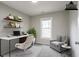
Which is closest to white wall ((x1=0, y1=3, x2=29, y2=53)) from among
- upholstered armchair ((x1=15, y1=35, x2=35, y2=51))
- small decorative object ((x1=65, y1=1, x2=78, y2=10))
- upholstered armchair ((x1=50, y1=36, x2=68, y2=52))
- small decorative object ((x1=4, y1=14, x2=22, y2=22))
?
small decorative object ((x1=4, y1=14, x2=22, y2=22))

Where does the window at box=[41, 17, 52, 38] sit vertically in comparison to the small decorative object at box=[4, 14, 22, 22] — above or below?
below

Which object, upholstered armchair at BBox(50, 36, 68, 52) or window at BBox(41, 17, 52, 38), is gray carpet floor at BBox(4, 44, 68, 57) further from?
window at BBox(41, 17, 52, 38)

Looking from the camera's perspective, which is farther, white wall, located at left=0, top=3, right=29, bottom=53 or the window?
the window

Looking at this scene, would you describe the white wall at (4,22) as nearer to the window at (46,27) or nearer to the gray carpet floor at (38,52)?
the gray carpet floor at (38,52)

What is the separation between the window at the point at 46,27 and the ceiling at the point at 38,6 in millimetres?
175

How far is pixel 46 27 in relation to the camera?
1.57 metres

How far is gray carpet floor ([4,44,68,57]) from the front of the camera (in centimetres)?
152

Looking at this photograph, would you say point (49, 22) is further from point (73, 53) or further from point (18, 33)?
point (73, 53)

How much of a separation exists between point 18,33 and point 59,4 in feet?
3.23

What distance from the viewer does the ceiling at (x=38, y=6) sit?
1.46m

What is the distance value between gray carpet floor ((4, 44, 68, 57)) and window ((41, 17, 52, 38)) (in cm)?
25

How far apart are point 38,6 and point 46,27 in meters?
0.44

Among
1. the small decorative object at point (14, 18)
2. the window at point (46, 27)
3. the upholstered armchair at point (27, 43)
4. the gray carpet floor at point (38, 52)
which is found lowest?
the gray carpet floor at point (38, 52)

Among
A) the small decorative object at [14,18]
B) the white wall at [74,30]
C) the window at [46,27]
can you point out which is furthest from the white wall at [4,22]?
the white wall at [74,30]
